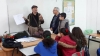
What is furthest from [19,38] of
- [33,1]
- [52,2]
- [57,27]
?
[52,2]

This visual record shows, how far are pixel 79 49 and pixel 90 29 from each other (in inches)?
128

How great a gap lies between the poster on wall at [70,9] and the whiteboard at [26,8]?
40cm

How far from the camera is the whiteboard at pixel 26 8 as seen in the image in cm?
341

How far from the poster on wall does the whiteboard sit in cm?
40

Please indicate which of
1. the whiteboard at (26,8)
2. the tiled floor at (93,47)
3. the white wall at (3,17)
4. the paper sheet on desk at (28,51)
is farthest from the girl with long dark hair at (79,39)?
the white wall at (3,17)

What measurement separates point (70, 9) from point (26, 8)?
6.12 feet

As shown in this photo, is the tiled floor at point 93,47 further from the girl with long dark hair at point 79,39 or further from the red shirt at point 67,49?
the red shirt at point 67,49

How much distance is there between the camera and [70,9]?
478 centimetres

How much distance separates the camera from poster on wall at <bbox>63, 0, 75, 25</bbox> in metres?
4.59

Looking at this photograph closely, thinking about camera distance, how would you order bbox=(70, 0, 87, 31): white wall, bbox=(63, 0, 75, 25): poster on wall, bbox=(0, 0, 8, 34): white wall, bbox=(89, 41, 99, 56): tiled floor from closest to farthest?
bbox=(0, 0, 8, 34): white wall, bbox=(89, 41, 99, 56): tiled floor, bbox=(63, 0, 75, 25): poster on wall, bbox=(70, 0, 87, 31): white wall

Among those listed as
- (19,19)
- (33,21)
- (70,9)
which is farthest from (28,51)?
(70,9)

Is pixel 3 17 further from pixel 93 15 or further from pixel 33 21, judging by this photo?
pixel 93 15

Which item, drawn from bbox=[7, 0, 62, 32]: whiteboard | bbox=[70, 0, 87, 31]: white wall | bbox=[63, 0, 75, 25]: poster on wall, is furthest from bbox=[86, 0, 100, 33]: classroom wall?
bbox=[7, 0, 62, 32]: whiteboard

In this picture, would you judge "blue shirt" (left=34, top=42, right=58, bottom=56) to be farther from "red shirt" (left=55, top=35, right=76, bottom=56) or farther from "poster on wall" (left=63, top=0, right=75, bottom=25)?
"poster on wall" (left=63, top=0, right=75, bottom=25)
